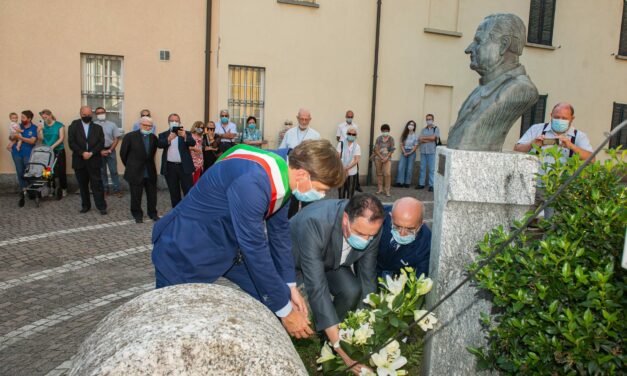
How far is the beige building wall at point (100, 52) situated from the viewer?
544 inches

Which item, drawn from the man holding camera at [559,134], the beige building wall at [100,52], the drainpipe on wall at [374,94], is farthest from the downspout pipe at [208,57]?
the man holding camera at [559,134]

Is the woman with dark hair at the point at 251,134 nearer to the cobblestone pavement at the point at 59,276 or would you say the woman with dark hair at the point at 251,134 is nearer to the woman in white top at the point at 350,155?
the woman in white top at the point at 350,155

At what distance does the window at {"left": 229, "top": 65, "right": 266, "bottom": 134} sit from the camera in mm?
16094

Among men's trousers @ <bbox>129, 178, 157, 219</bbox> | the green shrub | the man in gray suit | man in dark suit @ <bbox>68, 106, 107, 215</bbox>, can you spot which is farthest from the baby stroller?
the green shrub

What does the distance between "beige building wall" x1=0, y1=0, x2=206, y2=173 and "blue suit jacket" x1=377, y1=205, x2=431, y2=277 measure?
11140 mm

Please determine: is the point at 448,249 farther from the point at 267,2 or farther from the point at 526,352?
the point at 267,2

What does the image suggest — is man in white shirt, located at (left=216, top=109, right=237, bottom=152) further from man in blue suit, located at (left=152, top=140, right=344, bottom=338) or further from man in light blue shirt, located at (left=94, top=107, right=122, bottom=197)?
man in blue suit, located at (left=152, top=140, right=344, bottom=338)

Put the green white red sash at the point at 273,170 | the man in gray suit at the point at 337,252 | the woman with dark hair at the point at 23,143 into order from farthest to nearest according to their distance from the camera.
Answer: the woman with dark hair at the point at 23,143 → the man in gray suit at the point at 337,252 → the green white red sash at the point at 273,170

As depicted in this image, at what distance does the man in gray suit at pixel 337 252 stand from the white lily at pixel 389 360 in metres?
0.69

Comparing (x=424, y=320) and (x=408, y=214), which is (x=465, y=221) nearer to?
(x=408, y=214)

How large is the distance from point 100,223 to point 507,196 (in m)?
8.39

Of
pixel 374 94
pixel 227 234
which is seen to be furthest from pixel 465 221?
pixel 374 94

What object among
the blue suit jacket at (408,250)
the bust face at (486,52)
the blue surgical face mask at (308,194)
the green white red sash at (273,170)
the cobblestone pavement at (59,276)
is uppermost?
the bust face at (486,52)

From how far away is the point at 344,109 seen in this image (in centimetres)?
1720
